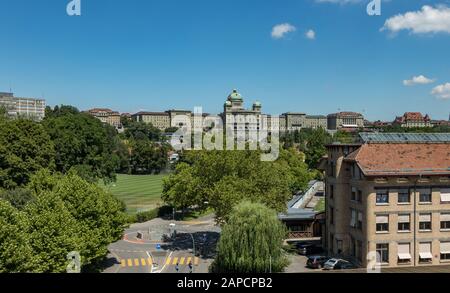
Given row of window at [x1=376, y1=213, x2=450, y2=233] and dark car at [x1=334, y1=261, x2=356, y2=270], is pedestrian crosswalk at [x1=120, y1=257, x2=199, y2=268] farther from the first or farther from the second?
row of window at [x1=376, y1=213, x2=450, y2=233]

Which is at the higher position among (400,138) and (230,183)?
(400,138)

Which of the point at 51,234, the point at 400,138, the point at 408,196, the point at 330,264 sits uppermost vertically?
the point at 400,138

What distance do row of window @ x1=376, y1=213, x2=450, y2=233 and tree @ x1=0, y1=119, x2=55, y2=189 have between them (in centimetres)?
3874

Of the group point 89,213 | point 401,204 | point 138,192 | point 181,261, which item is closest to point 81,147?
point 138,192

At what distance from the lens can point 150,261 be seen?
42.2 m

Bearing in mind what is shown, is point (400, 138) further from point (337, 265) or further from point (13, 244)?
point (13, 244)

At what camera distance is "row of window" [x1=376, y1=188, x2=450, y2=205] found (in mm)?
36875

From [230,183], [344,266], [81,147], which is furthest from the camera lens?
[81,147]

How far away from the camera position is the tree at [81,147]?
216ft

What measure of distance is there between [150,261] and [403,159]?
24071 millimetres

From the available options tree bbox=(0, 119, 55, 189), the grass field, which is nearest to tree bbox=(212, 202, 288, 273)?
tree bbox=(0, 119, 55, 189)

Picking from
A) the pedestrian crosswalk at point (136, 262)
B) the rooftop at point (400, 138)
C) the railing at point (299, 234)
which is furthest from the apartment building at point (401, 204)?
the pedestrian crosswalk at point (136, 262)
